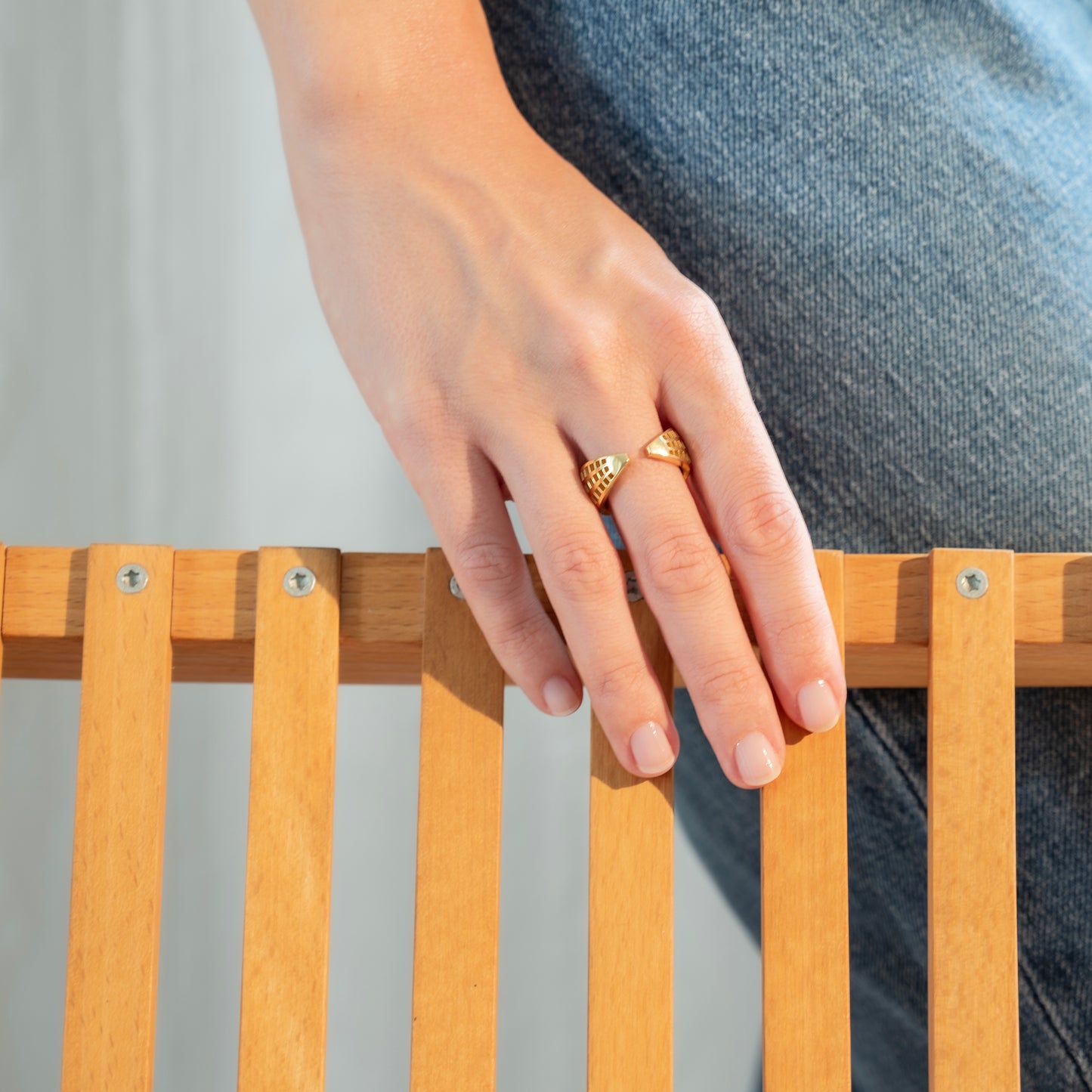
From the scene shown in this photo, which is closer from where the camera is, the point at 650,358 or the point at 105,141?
the point at 650,358

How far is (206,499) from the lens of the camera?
4.28 ft

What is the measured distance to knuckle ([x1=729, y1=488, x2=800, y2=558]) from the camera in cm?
45

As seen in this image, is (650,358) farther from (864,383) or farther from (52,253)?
(52,253)

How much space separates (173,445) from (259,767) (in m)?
0.87

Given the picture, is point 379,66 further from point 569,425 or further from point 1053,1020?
point 1053,1020

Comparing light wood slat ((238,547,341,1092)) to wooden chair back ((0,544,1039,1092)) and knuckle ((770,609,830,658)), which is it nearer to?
wooden chair back ((0,544,1039,1092))

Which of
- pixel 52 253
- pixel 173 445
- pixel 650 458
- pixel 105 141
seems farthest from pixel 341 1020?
pixel 650 458

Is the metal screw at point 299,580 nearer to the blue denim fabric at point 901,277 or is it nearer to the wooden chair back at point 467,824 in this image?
the wooden chair back at point 467,824

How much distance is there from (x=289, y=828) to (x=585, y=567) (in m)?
0.17

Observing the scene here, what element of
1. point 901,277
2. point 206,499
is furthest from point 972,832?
point 206,499

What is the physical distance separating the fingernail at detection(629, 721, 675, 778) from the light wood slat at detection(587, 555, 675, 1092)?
0.02m

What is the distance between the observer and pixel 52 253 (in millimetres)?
1165

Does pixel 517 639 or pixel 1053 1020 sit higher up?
pixel 517 639

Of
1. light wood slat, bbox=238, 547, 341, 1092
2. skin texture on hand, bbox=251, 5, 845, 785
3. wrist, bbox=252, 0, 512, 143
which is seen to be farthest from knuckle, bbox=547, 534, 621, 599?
wrist, bbox=252, 0, 512, 143
